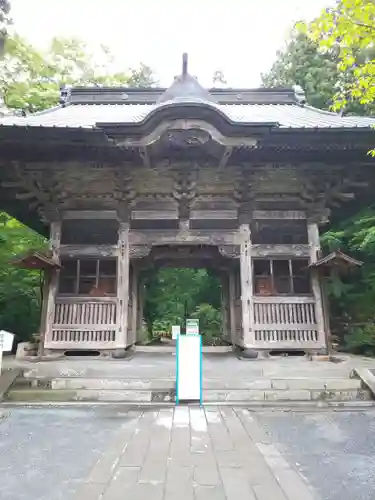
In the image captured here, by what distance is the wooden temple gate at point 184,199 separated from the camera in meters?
6.54

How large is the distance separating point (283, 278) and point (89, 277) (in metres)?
4.32

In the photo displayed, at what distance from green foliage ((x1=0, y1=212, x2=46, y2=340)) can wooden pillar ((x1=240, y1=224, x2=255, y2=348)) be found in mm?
6637

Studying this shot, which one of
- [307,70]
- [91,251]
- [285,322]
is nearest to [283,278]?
[285,322]

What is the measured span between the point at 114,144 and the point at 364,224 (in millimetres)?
7654

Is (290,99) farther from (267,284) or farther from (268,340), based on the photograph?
(268,340)

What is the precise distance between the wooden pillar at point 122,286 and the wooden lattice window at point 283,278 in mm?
2879

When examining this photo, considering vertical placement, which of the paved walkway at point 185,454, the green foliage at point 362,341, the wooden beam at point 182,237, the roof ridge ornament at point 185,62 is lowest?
the paved walkway at point 185,454

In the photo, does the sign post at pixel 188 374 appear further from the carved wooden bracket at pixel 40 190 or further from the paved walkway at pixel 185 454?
the carved wooden bracket at pixel 40 190

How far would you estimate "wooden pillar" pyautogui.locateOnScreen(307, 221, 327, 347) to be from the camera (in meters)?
7.21

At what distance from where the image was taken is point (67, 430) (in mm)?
3920

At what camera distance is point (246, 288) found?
24.2 ft

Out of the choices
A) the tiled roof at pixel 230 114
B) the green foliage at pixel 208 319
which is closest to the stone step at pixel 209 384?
the tiled roof at pixel 230 114

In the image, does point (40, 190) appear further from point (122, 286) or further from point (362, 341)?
point (362, 341)

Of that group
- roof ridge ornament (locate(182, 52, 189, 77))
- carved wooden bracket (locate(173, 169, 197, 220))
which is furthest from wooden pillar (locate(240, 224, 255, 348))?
roof ridge ornament (locate(182, 52, 189, 77))
